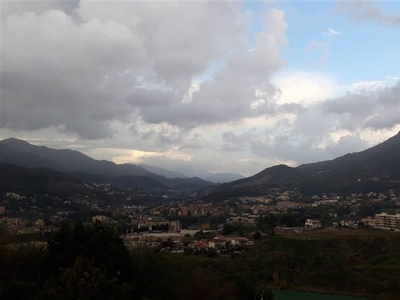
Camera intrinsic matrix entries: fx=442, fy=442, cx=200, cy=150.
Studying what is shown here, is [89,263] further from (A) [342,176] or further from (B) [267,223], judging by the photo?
(A) [342,176]

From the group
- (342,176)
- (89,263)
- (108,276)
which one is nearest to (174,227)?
(108,276)

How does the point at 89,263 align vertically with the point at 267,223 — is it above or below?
above

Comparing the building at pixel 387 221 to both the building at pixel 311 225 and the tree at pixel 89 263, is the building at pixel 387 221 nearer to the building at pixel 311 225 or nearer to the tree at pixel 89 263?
the building at pixel 311 225

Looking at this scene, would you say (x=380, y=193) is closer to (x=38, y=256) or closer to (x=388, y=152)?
(x=388, y=152)

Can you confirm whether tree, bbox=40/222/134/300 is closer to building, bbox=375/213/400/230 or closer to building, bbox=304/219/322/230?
building, bbox=304/219/322/230

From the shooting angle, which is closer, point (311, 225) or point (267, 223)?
point (267, 223)

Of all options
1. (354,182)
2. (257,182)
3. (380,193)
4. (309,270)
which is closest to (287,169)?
(257,182)

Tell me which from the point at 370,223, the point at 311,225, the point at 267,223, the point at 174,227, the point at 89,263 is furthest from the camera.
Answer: the point at 174,227

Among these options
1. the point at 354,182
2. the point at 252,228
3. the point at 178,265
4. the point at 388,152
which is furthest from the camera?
the point at 388,152
